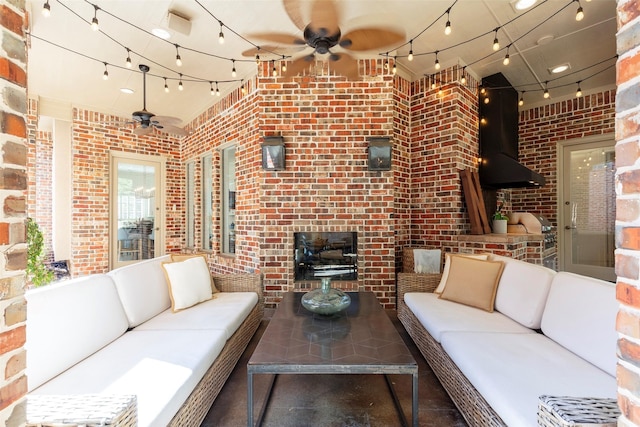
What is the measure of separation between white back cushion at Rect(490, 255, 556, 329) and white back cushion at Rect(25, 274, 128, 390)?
2715 mm

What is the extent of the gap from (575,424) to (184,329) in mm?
1976

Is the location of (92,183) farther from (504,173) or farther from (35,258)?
(504,173)

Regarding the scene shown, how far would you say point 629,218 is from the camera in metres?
0.68

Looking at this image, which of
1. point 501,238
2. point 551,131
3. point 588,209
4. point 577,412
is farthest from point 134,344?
point 551,131

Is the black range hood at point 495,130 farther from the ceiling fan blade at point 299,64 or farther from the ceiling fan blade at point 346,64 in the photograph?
the ceiling fan blade at point 299,64

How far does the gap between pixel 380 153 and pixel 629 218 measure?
2.55 meters

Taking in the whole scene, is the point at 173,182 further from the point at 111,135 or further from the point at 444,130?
the point at 444,130

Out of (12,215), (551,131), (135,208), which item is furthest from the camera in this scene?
(135,208)

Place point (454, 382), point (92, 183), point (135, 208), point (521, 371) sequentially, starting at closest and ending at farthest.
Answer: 1. point (521, 371)
2. point (454, 382)
3. point (92, 183)
4. point (135, 208)

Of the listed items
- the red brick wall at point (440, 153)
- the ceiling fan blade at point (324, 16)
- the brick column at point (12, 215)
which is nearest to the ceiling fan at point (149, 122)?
the ceiling fan blade at point (324, 16)

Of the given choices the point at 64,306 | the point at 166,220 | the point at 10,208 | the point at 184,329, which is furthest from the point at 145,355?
the point at 166,220

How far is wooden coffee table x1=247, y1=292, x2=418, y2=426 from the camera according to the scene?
54.0 inches

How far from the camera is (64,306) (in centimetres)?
146

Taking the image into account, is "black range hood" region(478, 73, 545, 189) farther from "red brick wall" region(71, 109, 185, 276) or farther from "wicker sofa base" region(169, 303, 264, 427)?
"red brick wall" region(71, 109, 185, 276)
